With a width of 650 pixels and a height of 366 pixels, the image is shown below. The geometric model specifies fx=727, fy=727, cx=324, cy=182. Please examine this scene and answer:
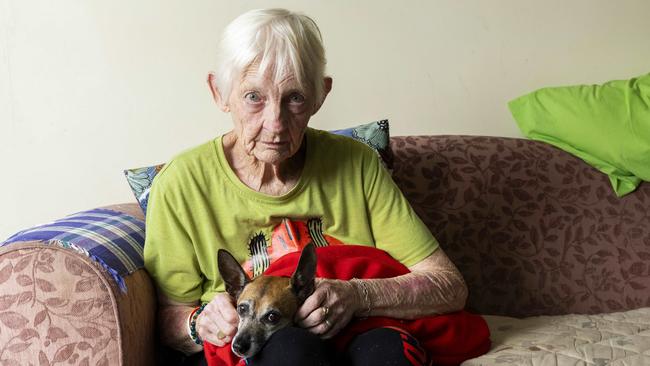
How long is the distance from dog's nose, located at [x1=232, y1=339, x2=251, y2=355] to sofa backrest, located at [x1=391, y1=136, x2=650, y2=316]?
0.99 m

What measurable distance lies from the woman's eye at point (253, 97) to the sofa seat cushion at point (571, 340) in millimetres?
719

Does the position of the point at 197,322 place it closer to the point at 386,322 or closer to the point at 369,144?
the point at 386,322

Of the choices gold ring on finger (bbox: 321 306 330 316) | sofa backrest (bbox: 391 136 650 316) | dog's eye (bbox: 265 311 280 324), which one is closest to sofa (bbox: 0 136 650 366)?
sofa backrest (bbox: 391 136 650 316)

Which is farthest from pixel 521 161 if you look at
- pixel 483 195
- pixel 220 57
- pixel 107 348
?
pixel 107 348

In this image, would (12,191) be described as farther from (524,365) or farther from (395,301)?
(524,365)

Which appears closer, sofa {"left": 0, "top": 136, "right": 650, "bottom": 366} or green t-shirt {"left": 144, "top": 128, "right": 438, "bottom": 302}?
green t-shirt {"left": 144, "top": 128, "right": 438, "bottom": 302}

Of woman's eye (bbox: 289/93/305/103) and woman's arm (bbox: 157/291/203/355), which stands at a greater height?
woman's eye (bbox: 289/93/305/103)

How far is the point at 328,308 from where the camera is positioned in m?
1.38

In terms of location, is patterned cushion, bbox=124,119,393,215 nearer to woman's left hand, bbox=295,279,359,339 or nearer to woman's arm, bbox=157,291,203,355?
woman's arm, bbox=157,291,203,355

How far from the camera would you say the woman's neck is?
5.43 ft

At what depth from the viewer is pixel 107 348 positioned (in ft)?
4.54

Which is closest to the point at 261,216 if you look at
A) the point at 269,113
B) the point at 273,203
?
the point at 273,203

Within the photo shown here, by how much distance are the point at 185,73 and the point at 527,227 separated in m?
1.15

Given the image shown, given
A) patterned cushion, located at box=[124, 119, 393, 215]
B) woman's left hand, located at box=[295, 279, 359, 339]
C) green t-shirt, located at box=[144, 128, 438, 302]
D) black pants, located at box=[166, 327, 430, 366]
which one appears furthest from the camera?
patterned cushion, located at box=[124, 119, 393, 215]
